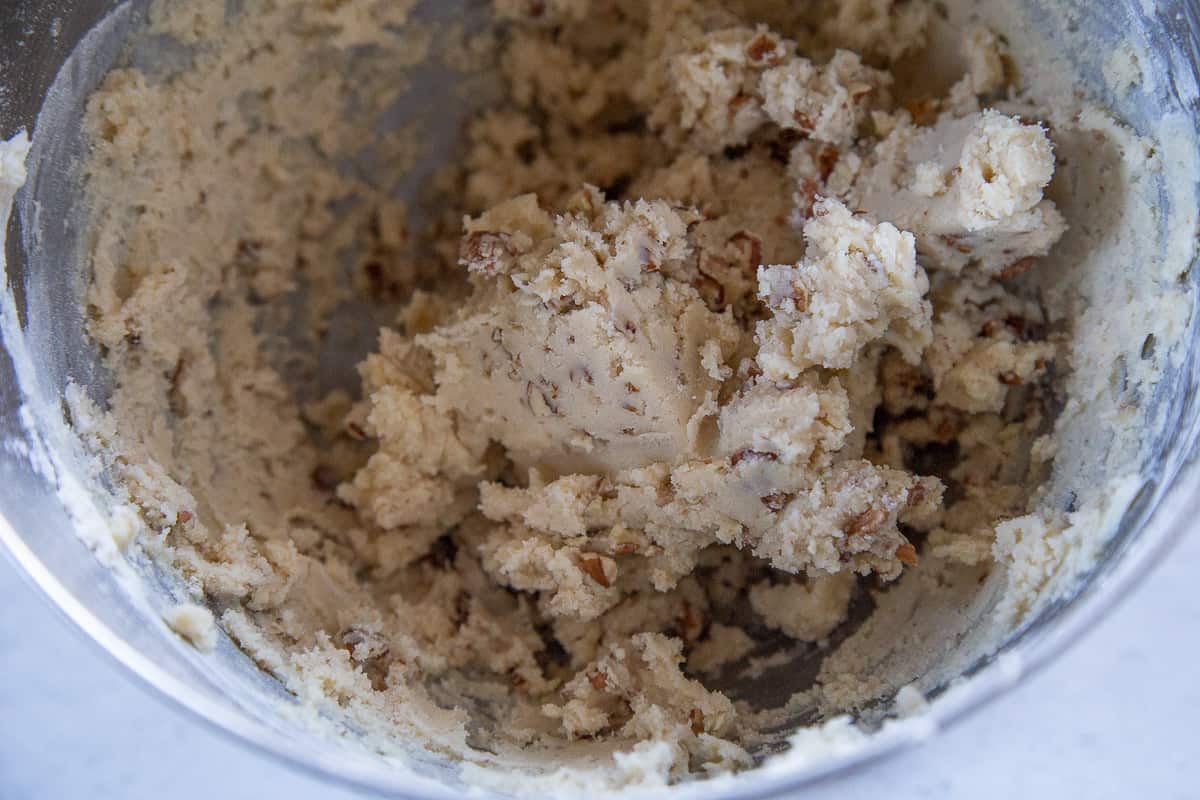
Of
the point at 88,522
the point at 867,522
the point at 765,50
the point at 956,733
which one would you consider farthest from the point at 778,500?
the point at 88,522

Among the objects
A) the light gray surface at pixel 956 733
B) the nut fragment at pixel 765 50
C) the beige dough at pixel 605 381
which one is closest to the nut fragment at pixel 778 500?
the beige dough at pixel 605 381

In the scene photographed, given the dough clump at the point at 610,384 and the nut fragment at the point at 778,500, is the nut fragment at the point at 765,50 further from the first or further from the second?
the nut fragment at the point at 778,500

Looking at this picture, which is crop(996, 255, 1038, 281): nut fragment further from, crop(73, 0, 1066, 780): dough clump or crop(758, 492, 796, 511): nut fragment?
crop(758, 492, 796, 511): nut fragment

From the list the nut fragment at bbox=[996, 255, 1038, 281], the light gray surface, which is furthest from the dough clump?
the light gray surface

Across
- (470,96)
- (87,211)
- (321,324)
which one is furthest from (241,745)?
(470,96)

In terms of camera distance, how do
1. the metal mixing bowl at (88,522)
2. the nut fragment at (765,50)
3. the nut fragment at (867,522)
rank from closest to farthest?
the metal mixing bowl at (88,522) → the nut fragment at (867,522) → the nut fragment at (765,50)

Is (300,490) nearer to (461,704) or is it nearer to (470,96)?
(461,704)
